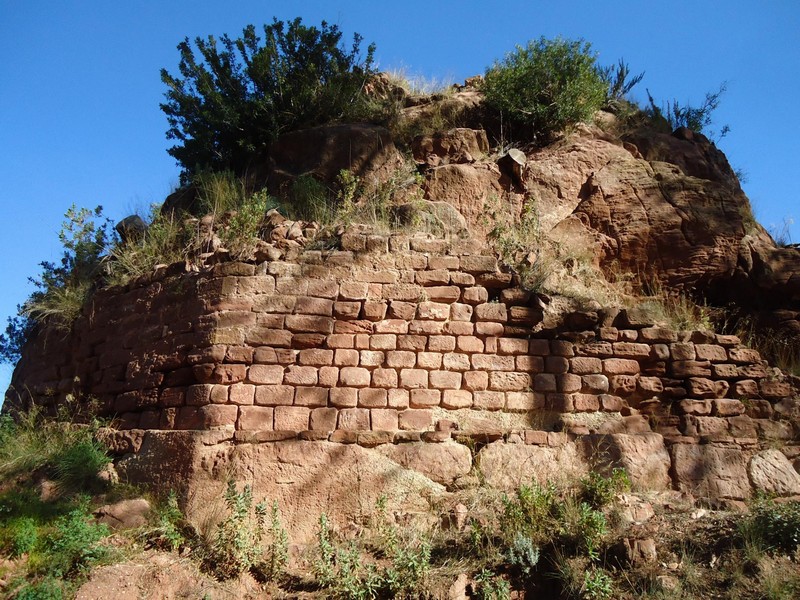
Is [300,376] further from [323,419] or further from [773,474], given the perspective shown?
[773,474]

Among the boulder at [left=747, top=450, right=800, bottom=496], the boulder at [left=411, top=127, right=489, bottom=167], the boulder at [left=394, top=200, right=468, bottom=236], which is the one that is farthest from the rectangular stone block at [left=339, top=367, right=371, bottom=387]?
the boulder at [left=411, top=127, right=489, bottom=167]

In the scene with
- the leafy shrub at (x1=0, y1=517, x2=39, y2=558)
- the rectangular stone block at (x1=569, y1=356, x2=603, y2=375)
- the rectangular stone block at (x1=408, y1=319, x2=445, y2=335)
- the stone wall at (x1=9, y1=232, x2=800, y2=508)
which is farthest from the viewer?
the rectangular stone block at (x1=569, y1=356, x2=603, y2=375)

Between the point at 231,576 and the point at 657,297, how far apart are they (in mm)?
5500

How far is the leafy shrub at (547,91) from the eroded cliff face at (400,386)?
11.7ft

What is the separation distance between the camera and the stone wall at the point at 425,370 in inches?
232

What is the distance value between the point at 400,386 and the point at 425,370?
273 mm

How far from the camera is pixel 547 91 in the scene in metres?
9.99

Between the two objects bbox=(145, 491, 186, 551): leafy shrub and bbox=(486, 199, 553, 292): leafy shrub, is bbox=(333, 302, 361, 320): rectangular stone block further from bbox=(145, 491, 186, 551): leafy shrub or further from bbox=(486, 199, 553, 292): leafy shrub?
bbox=(145, 491, 186, 551): leafy shrub

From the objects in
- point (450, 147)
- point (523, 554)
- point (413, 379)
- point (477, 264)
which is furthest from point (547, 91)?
point (523, 554)

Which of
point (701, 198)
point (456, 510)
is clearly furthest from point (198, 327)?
point (701, 198)

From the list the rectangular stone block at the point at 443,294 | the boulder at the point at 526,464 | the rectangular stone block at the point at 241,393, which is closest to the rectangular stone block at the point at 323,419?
the rectangular stone block at the point at 241,393

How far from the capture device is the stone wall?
5902 millimetres

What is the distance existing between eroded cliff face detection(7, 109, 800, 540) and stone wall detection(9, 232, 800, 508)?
17mm

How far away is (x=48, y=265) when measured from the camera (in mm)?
8719
